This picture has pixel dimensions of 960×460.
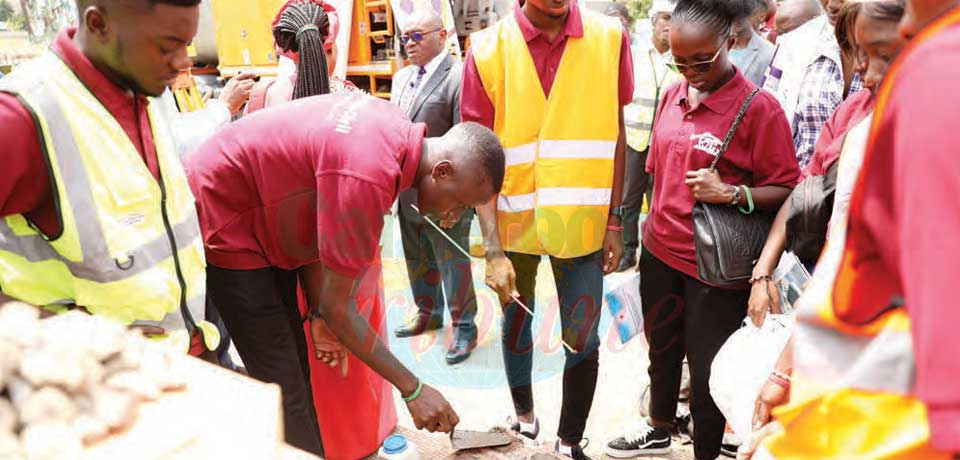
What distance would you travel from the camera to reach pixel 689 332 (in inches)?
92.9

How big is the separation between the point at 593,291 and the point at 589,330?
0.15 metres

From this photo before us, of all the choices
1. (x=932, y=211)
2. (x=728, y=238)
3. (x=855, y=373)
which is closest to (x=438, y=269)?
(x=728, y=238)

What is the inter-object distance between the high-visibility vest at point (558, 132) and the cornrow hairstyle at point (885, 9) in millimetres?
1049

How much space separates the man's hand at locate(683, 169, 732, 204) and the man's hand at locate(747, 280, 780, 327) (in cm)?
29

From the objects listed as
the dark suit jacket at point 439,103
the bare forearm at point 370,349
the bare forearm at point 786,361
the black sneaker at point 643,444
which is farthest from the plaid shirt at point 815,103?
the bare forearm at point 370,349

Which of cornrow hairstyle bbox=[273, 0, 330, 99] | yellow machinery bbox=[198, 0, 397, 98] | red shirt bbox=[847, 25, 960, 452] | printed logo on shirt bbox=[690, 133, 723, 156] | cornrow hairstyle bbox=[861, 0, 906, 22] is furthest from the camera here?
yellow machinery bbox=[198, 0, 397, 98]

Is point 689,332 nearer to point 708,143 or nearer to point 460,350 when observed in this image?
point 708,143

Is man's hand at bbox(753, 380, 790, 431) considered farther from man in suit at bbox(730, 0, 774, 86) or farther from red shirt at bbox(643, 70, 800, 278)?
man in suit at bbox(730, 0, 774, 86)

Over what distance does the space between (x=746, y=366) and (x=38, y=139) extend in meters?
1.83

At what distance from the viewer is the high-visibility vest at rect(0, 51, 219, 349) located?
52.7 inches

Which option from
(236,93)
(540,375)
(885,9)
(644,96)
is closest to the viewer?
(885,9)

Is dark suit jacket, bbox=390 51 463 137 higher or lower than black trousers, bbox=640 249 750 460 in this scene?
higher

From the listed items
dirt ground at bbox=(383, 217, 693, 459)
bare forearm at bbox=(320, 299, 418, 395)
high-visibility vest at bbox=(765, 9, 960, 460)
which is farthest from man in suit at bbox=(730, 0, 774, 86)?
high-visibility vest at bbox=(765, 9, 960, 460)

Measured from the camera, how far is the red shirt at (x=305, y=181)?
1711 millimetres
